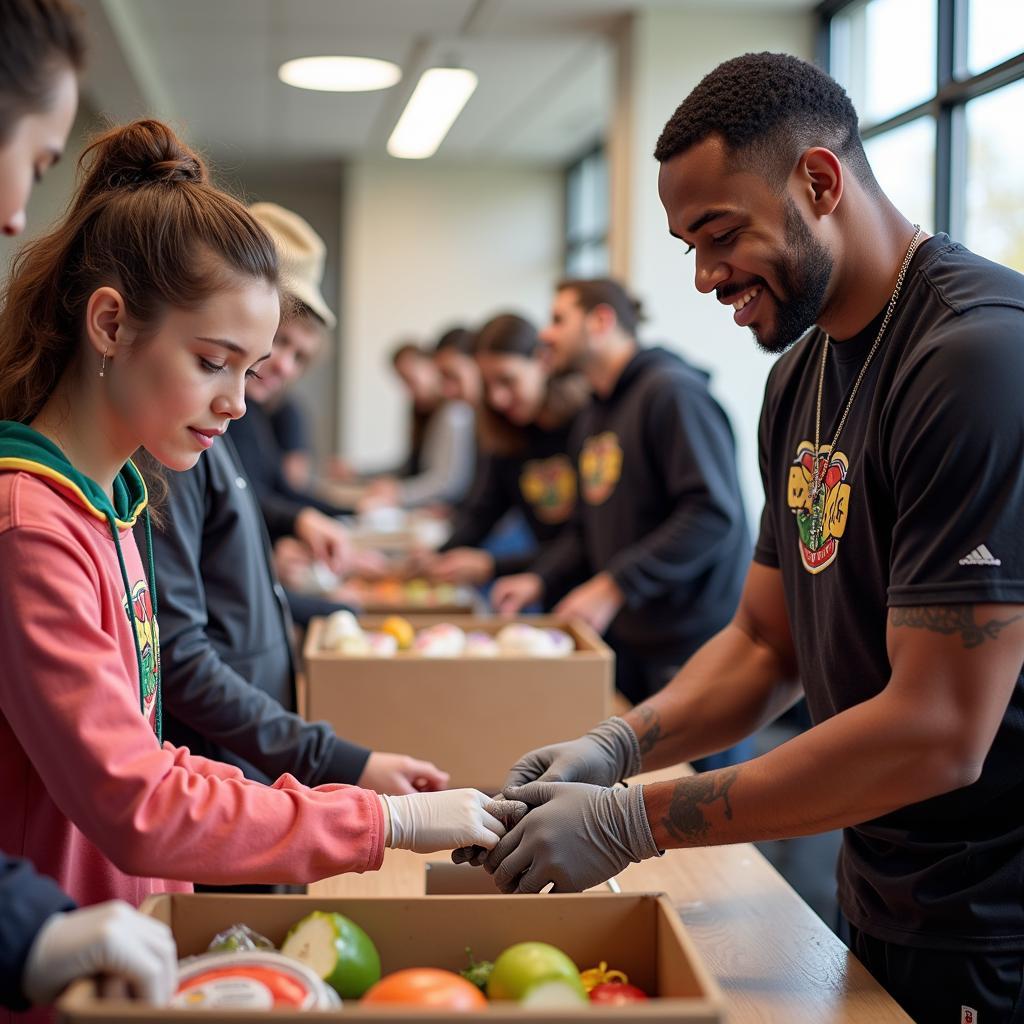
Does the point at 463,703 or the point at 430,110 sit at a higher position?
the point at 430,110

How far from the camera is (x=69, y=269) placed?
126 centimetres

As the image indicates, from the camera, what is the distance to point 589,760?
1.60m

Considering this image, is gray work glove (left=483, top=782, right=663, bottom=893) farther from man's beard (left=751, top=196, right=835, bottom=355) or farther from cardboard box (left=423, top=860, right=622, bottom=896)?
man's beard (left=751, top=196, right=835, bottom=355)

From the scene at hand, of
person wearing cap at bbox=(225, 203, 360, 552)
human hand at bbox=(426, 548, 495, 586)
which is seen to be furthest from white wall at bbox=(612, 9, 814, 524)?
person wearing cap at bbox=(225, 203, 360, 552)

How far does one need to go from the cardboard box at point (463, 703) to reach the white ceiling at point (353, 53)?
2.44 metres

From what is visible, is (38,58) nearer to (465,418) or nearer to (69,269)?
(69,269)

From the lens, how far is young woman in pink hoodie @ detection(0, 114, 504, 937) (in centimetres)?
104

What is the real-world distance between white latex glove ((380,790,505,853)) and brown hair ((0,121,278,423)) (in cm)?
55

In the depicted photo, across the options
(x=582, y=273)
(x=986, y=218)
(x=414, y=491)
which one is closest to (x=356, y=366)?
(x=582, y=273)

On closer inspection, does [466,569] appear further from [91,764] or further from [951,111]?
[91,764]

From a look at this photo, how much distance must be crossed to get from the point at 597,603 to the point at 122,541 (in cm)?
184

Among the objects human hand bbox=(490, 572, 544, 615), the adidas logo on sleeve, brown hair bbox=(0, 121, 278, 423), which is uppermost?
brown hair bbox=(0, 121, 278, 423)

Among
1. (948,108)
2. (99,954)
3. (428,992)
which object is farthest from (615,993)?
(948,108)

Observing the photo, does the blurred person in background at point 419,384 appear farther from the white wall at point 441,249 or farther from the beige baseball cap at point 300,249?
the beige baseball cap at point 300,249
